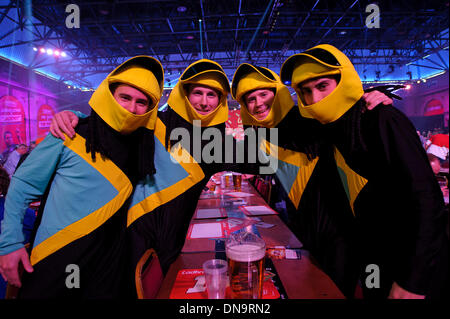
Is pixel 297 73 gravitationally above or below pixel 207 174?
above

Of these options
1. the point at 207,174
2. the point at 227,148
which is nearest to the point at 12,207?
the point at 207,174

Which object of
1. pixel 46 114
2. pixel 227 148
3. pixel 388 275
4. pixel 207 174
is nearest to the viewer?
pixel 388 275

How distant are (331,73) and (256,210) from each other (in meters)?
1.69

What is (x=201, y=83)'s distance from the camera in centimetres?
190

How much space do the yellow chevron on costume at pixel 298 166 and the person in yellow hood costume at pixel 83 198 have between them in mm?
1138

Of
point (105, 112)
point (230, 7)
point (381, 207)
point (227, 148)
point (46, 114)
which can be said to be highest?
point (230, 7)

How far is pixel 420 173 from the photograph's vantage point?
1.10 meters

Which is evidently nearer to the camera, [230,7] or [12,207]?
[12,207]

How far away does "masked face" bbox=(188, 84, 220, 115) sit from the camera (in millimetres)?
1914

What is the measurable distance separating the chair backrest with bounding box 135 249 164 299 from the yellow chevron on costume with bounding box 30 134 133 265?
1.39 feet

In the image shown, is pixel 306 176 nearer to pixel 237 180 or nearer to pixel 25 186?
pixel 25 186

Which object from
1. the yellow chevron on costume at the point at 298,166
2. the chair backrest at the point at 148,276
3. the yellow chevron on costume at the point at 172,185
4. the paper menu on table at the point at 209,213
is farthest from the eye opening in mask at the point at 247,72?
the chair backrest at the point at 148,276

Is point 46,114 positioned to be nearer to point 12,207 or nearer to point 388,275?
point 12,207

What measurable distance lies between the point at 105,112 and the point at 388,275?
1965 mm
